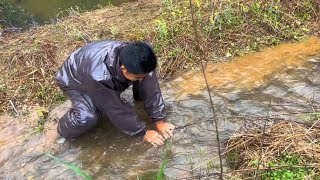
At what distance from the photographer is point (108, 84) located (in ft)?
11.4

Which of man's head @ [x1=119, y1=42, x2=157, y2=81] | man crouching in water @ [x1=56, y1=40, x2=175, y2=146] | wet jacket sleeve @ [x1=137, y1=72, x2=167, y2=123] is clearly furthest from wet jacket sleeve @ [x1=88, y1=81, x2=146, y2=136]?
man's head @ [x1=119, y1=42, x2=157, y2=81]

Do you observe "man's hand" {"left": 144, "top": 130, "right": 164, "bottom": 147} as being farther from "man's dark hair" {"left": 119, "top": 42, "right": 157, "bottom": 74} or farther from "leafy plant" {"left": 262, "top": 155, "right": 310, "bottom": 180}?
"leafy plant" {"left": 262, "top": 155, "right": 310, "bottom": 180}

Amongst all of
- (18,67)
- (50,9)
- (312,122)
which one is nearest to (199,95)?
(312,122)

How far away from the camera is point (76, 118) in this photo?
3.93 metres

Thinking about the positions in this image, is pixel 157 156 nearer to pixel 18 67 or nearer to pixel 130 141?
pixel 130 141

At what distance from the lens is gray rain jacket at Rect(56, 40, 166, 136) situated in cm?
349

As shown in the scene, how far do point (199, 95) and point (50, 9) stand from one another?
4625 millimetres

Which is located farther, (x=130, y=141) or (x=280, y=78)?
(x=280, y=78)

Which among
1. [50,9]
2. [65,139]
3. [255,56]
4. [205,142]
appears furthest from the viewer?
[50,9]

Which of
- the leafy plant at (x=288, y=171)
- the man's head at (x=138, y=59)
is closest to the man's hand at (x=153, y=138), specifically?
the man's head at (x=138, y=59)

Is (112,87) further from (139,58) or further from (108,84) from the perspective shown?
(139,58)

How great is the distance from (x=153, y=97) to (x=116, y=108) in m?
0.43

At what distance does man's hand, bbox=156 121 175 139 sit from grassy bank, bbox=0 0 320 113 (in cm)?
103

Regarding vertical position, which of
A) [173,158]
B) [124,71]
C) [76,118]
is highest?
[124,71]
